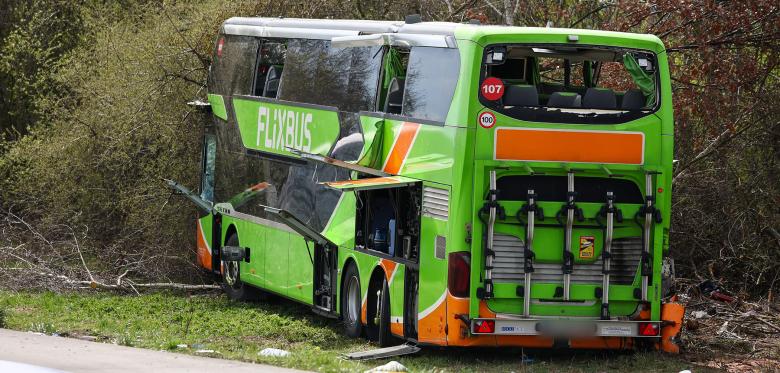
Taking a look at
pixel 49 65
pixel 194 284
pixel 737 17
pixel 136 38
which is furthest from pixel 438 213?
pixel 49 65

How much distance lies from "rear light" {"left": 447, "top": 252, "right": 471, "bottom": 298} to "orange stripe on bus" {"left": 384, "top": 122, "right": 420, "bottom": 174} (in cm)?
166

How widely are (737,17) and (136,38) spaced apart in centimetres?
1069

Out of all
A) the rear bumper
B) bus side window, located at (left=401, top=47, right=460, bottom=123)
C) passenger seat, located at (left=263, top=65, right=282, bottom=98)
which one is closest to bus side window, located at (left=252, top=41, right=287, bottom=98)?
passenger seat, located at (left=263, top=65, right=282, bottom=98)

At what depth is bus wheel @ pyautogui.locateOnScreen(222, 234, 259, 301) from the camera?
19.7 m

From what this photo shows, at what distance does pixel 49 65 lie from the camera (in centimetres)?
2533

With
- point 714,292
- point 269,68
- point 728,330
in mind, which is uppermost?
point 269,68

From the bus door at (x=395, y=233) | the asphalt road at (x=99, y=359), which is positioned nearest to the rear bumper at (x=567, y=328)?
the bus door at (x=395, y=233)

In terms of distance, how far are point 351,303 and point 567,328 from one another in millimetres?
3565

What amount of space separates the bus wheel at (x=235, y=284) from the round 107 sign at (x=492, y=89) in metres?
8.02

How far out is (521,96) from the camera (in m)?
12.9

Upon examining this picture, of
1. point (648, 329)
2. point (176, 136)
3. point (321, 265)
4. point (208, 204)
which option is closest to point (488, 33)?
point (648, 329)

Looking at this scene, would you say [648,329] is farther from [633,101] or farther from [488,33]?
[488,33]

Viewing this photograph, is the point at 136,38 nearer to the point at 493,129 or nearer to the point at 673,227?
the point at 673,227

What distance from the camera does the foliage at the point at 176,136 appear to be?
17.8m
